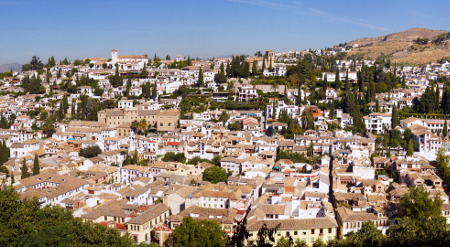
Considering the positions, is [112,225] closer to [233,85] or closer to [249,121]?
[249,121]

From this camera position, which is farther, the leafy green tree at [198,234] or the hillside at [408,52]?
the hillside at [408,52]

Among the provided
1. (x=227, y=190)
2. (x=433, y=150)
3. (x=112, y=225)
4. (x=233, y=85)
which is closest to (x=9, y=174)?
(x=112, y=225)

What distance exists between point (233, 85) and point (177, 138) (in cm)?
1404

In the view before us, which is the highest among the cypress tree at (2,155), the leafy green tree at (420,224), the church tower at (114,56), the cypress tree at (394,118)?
the church tower at (114,56)

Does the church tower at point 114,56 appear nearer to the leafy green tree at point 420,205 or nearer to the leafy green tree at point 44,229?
the leafy green tree at point 44,229

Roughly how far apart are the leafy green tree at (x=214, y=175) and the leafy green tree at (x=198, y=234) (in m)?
8.77

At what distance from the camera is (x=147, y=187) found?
80.9ft

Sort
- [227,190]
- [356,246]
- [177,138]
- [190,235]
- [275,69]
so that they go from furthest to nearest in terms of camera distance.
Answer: [275,69]
[177,138]
[227,190]
[190,235]
[356,246]

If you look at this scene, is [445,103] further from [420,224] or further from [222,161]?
[420,224]

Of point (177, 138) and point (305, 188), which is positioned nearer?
point (305, 188)

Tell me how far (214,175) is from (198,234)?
9.47 meters

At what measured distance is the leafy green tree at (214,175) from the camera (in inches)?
1016

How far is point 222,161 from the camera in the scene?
2752cm

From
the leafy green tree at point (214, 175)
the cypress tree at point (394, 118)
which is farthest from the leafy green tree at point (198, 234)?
the cypress tree at point (394, 118)
